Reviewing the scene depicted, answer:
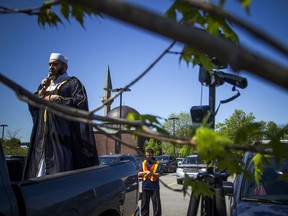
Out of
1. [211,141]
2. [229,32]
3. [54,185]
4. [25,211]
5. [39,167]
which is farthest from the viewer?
[39,167]

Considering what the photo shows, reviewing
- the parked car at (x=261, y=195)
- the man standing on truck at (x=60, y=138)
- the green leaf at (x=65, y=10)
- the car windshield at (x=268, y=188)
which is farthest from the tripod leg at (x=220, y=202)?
the green leaf at (x=65, y=10)

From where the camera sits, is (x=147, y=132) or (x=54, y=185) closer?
(x=147, y=132)

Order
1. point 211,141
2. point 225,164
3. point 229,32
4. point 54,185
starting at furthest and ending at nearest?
1. point 54,185
2. point 225,164
3. point 229,32
4. point 211,141

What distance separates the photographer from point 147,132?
1.20 meters

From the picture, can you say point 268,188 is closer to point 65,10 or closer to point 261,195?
point 261,195

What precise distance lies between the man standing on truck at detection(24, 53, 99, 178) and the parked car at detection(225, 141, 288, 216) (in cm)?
175

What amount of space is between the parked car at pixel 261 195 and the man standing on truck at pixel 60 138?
68.8 inches

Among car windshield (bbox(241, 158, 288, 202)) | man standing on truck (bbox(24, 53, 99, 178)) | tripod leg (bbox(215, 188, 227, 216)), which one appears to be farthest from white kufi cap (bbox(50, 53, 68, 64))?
car windshield (bbox(241, 158, 288, 202))

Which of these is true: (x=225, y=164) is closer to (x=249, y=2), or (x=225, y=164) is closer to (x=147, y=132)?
(x=147, y=132)

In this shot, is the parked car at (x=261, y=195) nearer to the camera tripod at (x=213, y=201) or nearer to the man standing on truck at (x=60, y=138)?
the camera tripod at (x=213, y=201)

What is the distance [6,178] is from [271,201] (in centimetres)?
280

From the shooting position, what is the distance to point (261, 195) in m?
3.79

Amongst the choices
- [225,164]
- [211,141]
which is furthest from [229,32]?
[225,164]

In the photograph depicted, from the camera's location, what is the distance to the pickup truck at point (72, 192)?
2061 millimetres
